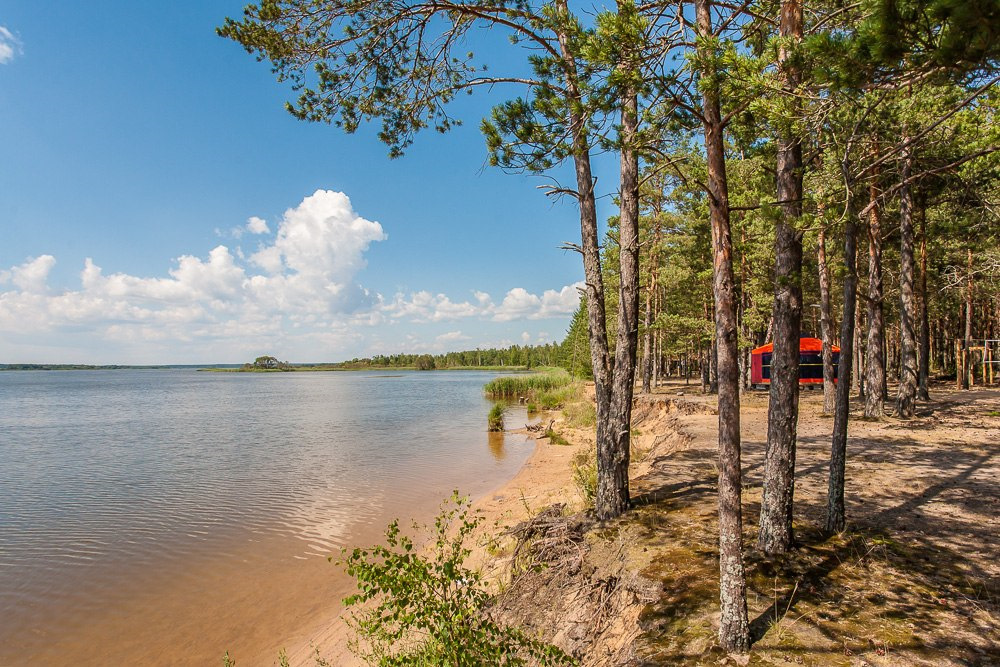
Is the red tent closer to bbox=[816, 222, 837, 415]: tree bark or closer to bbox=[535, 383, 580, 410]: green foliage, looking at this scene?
bbox=[816, 222, 837, 415]: tree bark

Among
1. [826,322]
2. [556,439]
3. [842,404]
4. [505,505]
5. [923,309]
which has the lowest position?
[505,505]

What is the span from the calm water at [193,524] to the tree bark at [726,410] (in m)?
5.17

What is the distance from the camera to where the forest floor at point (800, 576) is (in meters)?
3.32

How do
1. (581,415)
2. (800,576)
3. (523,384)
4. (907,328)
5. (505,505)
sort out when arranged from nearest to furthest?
(800,576) → (505,505) → (907,328) → (581,415) → (523,384)

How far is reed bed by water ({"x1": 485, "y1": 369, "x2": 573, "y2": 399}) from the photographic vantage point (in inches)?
1404

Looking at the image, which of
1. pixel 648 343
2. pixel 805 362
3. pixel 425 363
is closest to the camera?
pixel 805 362

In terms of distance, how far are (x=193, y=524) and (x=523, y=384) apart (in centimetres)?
3031

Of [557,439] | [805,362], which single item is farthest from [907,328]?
[805,362]

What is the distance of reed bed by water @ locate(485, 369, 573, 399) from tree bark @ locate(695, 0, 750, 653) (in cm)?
3188

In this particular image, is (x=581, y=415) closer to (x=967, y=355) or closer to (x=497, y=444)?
(x=497, y=444)

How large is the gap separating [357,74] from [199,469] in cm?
1370

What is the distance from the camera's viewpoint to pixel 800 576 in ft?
13.7

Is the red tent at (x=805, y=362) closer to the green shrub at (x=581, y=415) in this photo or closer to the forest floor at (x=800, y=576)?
the green shrub at (x=581, y=415)

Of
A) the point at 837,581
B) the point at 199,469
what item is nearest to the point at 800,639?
the point at 837,581
